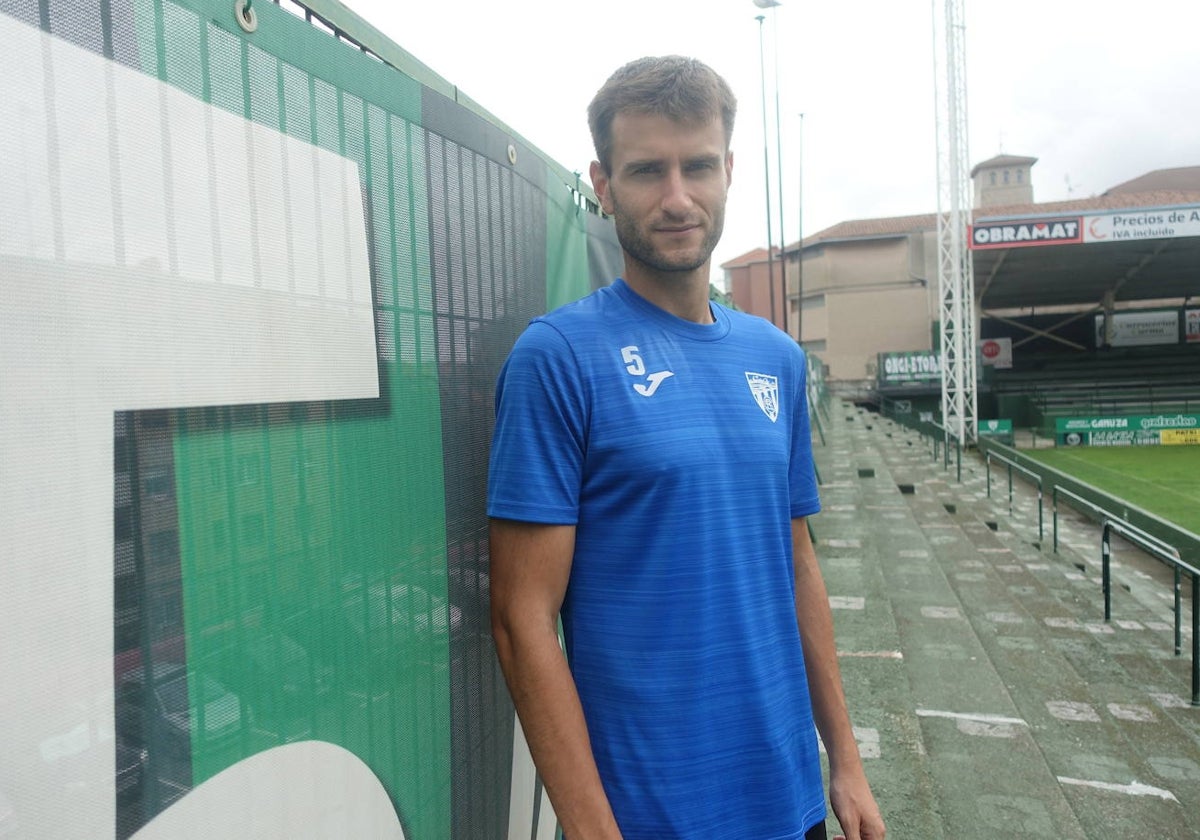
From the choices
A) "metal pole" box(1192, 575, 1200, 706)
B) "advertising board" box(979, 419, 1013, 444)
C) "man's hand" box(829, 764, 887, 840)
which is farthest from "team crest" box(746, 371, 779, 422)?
"advertising board" box(979, 419, 1013, 444)

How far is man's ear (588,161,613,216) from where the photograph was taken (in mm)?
1427

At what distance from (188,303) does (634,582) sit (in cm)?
71

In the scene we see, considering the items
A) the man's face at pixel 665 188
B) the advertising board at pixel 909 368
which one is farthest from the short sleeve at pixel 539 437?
the advertising board at pixel 909 368

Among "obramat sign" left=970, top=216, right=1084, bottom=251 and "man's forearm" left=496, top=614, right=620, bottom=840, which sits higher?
"obramat sign" left=970, top=216, right=1084, bottom=251

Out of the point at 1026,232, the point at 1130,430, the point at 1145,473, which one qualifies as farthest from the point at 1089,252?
the point at 1145,473

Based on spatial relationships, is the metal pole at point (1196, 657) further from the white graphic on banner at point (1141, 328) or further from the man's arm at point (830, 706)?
the white graphic on banner at point (1141, 328)

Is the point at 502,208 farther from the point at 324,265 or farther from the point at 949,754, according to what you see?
the point at 949,754

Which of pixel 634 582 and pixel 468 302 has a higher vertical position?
pixel 468 302

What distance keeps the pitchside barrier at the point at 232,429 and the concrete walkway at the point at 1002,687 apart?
2.38m

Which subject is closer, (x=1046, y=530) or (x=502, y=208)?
(x=502, y=208)

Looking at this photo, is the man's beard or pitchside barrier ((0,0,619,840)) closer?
pitchside barrier ((0,0,619,840))

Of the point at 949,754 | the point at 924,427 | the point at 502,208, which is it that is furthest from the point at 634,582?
the point at 924,427

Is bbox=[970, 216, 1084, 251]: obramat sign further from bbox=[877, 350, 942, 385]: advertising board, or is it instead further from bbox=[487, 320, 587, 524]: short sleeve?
bbox=[487, 320, 587, 524]: short sleeve

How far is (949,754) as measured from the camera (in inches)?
145
